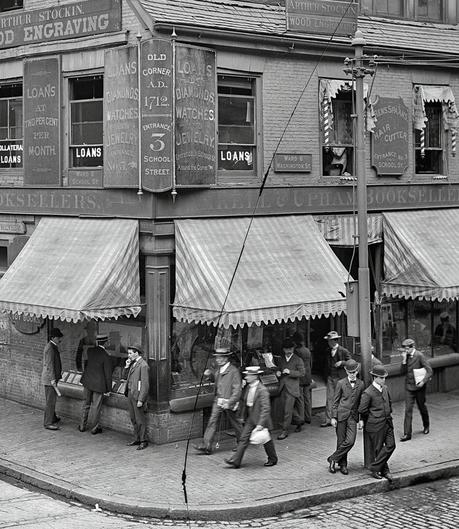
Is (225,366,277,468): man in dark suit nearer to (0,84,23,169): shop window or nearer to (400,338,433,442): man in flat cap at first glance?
(400,338,433,442): man in flat cap

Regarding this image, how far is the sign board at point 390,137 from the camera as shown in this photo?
19703 mm

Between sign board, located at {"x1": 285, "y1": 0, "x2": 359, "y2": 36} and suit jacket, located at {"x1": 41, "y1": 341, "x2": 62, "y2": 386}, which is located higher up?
sign board, located at {"x1": 285, "y1": 0, "x2": 359, "y2": 36}

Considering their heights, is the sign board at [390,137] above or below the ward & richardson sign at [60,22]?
below

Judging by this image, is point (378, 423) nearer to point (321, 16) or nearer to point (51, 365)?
point (51, 365)

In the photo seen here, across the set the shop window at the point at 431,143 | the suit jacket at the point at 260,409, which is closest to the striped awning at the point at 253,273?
the suit jacket at the point at 260,409

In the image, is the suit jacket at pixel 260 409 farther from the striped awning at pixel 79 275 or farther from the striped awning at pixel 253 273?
the striped awning at pixel 79 275

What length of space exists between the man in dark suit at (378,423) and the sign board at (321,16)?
7.11 meters

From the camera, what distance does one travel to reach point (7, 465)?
15.4 meters

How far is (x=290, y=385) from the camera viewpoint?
56.1 ft

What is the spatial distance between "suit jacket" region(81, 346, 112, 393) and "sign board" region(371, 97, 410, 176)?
6.63 m

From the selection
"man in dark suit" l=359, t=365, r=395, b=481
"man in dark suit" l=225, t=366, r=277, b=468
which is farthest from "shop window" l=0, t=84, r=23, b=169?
"man in dark suit" l=359, t=365, r=395, b=481

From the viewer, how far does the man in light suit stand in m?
16.2

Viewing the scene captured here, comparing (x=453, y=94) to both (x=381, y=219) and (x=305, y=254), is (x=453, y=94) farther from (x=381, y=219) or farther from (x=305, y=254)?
(x=305, y=254)

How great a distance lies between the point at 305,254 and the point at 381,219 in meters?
2.66
